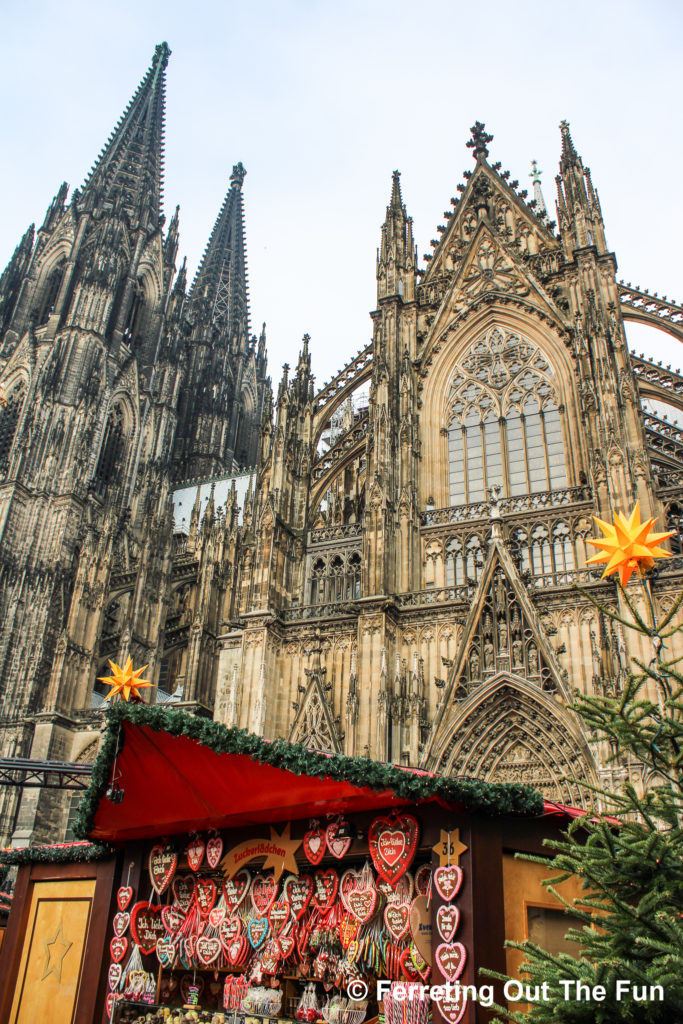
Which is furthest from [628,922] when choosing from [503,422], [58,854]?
[503,422]

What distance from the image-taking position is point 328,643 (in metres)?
18.4

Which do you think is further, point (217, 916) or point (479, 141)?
Answer: point (479, 141)

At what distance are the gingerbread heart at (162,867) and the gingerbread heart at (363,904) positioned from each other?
2.25m

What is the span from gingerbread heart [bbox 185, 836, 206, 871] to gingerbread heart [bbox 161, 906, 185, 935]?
23.3 inches

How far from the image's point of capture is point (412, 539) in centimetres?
1938

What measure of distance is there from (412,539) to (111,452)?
2426 cm

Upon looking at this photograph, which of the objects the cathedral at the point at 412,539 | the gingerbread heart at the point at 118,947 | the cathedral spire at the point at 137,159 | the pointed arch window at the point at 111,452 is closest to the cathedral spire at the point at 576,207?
the cathedral at the point at 412,539

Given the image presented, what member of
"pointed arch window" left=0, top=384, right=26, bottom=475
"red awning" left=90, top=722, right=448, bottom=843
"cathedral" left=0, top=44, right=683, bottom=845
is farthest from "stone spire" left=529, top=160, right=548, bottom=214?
"red awning" left=90, top=722, right=448, bottom=843

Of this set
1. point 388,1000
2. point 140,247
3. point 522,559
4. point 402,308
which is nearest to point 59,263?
point 140,247

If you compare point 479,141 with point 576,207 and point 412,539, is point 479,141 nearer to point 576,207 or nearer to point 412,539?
point 576,207

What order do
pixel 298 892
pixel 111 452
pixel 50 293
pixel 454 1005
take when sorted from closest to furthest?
pixel 454 1005 < pixel 298 892 < pixel 111 452 < pixel 50 293

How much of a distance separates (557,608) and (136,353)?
108ft

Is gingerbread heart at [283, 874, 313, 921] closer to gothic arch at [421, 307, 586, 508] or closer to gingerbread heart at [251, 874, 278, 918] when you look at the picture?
gingerbread heart at [251, 874, 278, 918]

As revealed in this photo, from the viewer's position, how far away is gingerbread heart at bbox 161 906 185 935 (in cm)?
906
